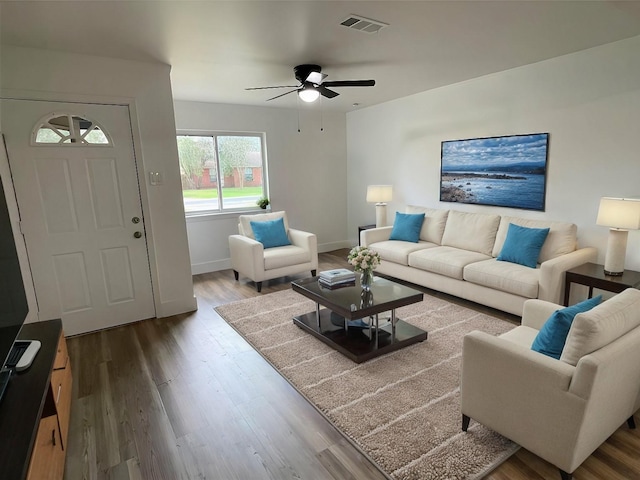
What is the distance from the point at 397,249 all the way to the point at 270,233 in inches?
67.0

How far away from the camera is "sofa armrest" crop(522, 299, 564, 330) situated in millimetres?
2336

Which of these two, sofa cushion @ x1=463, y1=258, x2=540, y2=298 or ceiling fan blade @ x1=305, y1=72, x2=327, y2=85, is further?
ceiling fan blade @ x1=305, y1=72, x2=327, y2=85

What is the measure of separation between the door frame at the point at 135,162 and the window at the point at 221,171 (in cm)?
172

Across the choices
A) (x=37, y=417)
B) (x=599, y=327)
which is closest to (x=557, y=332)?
(x=599, y=327)

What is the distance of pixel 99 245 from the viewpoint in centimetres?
346

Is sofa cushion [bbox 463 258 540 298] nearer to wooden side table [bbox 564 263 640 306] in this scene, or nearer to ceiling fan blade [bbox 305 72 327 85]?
wooden side table [bbox 564 263 640 306]

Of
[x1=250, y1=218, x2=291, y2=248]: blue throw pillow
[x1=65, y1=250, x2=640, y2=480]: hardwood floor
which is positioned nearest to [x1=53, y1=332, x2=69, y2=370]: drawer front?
[x1=65, y1=250, x2=640, y2=480]: hardwood floor

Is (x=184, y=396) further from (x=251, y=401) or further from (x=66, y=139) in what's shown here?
(x=66, y=139)

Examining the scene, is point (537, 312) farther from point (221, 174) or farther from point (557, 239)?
point (221, 174)

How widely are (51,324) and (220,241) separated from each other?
3221 millimetres

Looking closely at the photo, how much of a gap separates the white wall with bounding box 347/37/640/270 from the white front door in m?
3.68

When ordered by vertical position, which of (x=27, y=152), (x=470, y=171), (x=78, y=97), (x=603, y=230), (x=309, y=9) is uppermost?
(x=309, y=9)

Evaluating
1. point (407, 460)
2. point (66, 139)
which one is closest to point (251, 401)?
point (407, 460)

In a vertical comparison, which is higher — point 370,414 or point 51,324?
point 51,324
